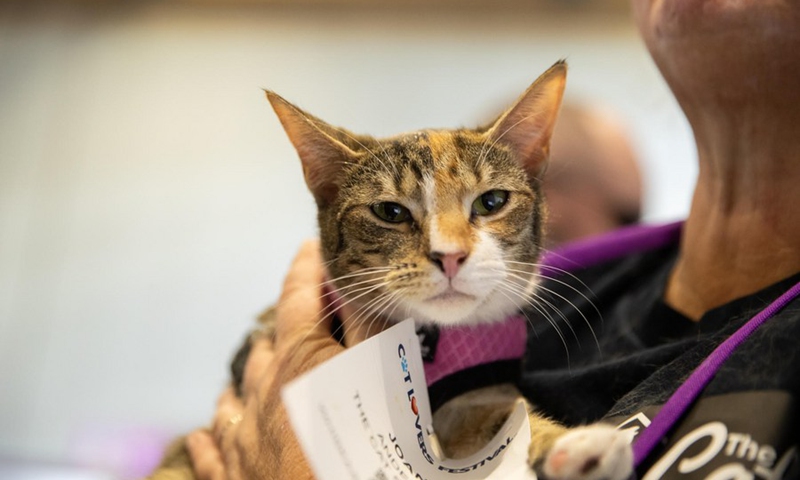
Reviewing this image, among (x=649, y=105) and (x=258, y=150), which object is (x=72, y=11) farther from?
(x=649, y=105)

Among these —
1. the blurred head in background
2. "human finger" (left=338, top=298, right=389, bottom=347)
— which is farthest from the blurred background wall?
"human finger" (left=338, top=298, right=389, bottom=347)

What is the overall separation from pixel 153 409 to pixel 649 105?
8.26 ft

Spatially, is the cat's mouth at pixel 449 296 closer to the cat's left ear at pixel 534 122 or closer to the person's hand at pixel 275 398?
the person's hand at pixel 275 398

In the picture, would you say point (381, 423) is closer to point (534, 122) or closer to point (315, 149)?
point (315, 149)

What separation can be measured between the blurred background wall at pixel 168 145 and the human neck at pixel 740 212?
1181 mm

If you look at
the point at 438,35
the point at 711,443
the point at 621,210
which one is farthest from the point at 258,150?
the point at 711,443

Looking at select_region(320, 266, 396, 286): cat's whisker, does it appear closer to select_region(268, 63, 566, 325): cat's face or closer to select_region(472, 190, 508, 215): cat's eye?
select_region(268, 63, 566, 325): cat's face

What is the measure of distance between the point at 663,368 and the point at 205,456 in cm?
87

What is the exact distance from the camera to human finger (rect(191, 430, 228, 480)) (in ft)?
4.13

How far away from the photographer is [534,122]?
118 cm

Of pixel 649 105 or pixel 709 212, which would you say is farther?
pixel 649 105

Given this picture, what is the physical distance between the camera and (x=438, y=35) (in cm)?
323

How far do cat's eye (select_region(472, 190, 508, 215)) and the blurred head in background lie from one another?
162 cm

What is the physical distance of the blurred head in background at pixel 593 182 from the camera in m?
2.73
